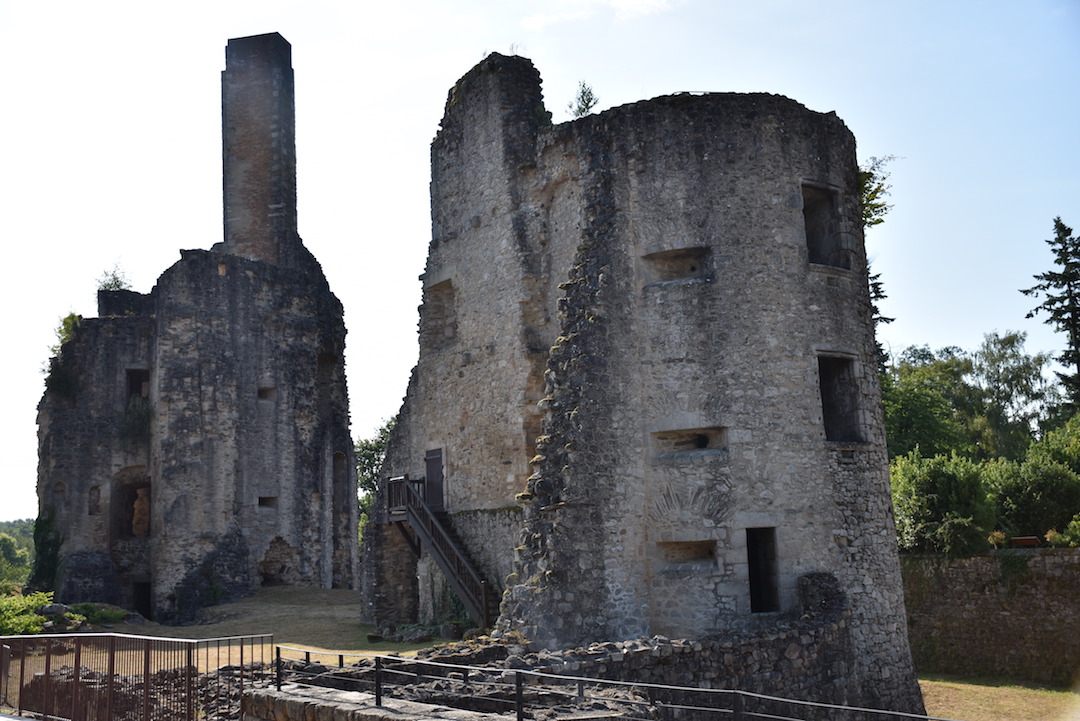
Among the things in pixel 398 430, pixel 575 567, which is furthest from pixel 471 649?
pixel 398 430

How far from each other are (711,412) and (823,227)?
413cm

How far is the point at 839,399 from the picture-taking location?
51.2 feet

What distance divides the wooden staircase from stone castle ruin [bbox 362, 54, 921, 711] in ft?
0.26

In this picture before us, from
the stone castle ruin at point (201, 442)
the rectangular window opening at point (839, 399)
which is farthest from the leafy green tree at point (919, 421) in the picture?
the stone castle ruin at point (201, 442)

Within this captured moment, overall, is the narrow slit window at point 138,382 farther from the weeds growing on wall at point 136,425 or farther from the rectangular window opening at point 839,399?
the rectangular window opening at point 839,399

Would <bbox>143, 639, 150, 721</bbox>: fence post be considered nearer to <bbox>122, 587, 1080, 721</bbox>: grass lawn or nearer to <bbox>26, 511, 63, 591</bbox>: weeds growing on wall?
<bbox>122, 587, 1080, 721</bbox>: grass lawn

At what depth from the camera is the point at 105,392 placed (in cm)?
2984

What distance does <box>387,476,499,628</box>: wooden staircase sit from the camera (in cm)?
1720

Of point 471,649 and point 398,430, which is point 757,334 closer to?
point 471,649

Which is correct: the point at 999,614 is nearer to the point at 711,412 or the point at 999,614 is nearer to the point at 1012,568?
the point at 1012,568

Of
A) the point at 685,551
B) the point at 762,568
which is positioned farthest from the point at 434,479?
the point at 762,568

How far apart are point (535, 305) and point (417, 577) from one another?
6.74 meters

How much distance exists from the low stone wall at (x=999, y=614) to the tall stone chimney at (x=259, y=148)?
22.4m

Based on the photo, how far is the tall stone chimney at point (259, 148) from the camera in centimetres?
3322
